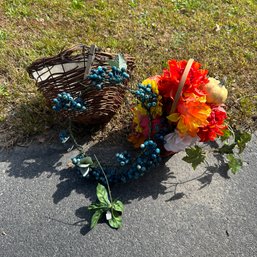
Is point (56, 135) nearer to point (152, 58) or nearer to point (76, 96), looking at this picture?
point (76, 96)

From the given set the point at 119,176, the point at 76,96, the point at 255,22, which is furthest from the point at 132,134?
the point at 255,22

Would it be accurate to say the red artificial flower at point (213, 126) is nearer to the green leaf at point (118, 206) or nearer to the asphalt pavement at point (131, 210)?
the asphalt pavement at point (131, 210)

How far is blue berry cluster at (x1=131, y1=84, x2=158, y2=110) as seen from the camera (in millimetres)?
1801

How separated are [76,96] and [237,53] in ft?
5.88

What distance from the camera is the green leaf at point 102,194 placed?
72.9 inches

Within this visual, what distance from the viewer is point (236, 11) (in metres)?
3.56

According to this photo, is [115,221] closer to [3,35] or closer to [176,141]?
[176,141]

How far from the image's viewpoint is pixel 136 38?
3.05 m

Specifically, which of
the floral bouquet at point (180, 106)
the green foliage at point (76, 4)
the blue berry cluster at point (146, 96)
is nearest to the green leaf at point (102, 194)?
the floral bouquet at point (180, 106)

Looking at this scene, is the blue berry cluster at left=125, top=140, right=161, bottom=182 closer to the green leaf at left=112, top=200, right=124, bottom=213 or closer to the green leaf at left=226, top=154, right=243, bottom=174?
the green leaf at left=112, top=200, right=124, bottom=213

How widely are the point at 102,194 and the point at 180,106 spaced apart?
660mm

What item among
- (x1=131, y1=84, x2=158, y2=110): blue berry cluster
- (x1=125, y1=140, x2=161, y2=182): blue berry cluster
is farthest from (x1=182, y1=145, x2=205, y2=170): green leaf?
(x1=131, y1=84, x2=158, y2=110): blue berry cluster

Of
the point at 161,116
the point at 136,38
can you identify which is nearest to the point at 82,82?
the point at 161,116

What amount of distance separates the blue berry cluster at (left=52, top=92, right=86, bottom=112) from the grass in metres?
0.50
